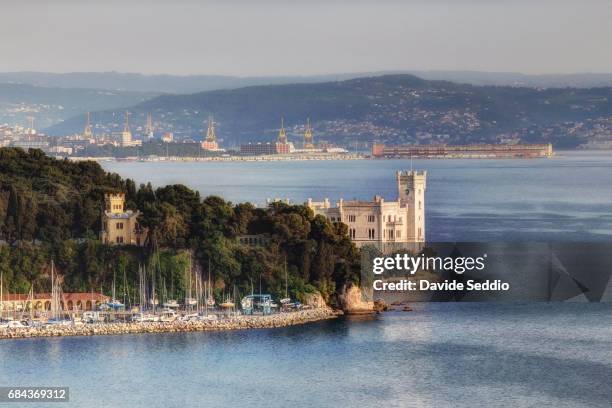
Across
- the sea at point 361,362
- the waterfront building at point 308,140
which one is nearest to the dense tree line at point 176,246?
the sea at point 361,362

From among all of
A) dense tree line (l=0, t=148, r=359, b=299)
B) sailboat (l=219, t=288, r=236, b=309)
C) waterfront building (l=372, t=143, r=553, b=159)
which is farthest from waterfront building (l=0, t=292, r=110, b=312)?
waterfront building (l=372, t=143, r=553, b=159)

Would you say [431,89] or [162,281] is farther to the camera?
[431,89]

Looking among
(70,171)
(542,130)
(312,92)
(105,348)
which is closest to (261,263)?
(105,348)

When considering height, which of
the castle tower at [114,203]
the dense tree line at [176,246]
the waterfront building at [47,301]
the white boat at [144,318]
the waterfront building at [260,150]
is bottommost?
the waterfront building at [260,150]

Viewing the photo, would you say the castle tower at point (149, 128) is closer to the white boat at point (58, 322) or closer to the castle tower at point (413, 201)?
the castle tower at point (413, 201)

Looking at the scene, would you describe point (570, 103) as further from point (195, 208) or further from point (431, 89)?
point (195, 208)
